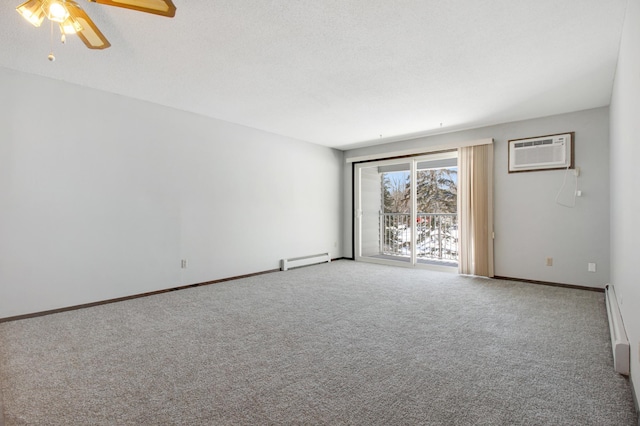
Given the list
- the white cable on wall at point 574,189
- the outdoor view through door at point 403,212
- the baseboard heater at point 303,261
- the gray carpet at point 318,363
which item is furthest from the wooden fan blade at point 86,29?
the white cable on wall at point 574,189

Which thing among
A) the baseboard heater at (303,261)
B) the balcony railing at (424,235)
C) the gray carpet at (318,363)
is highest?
the balcony railing at (424,235)

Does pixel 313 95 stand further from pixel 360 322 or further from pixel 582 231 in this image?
pixel 582 231

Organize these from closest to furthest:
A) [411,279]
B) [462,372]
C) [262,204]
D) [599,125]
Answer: [462,372] → [599,125] → [411,279] → [262,204]

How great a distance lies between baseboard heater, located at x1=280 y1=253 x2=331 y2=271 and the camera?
5578mm

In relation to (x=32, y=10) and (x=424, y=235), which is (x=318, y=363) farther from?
(x=424, y=235)

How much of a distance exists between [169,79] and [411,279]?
4.00 meters

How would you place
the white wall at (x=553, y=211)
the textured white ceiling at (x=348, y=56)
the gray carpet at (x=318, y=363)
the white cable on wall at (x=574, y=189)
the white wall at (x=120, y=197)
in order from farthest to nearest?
the white cable on wall at (x=574, y=189) < the white wall at (x=553, y=211) < the white wall at (x=120, y=197) < the textured white ceiling at (x=348, y=56) < the gray carpet at (x=318, y=363)

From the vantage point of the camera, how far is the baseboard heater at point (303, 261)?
18.3 ft

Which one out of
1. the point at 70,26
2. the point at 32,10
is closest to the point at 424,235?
the point at 70,26

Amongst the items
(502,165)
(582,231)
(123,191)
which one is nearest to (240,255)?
(123,191)

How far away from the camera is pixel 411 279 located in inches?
188

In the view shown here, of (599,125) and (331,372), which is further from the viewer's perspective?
(599,125)

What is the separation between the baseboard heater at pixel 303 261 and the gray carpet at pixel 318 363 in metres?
1.86

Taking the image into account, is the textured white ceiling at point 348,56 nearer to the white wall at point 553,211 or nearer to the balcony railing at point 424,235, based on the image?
the white wall at point 553,211
